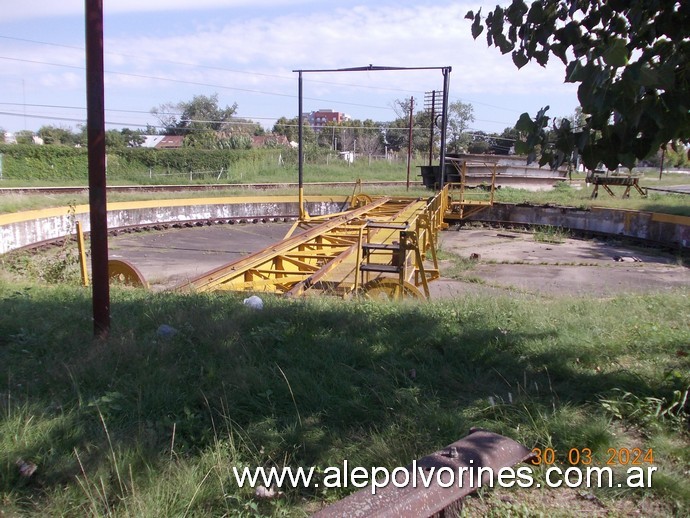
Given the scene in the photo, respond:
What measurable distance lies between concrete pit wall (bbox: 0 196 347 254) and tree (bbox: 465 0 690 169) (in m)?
10.3

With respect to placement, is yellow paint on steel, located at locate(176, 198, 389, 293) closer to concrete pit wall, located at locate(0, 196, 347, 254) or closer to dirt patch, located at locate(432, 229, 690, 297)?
dirt patch, located at locate(432, 229, 690, 297)

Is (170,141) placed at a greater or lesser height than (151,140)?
lesser

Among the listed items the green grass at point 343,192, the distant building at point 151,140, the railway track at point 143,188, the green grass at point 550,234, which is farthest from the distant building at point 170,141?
the green grass at point 550,234

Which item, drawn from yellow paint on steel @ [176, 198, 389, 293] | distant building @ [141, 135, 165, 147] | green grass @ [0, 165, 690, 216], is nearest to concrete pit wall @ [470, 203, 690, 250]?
green grass @ [0, 165, 690, 216]

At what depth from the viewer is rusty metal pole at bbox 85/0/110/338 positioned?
13.4ft

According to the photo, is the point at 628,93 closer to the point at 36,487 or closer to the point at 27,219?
the point at 36,487

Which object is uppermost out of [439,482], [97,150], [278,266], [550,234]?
[97,150]

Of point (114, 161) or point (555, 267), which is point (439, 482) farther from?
point (114, 161)

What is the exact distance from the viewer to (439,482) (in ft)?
7.22

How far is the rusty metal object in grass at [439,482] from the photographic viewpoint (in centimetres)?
203

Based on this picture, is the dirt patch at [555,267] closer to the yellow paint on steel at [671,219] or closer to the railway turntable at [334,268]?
the yellow paint on steel at [671,219]

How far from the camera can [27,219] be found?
1489cm

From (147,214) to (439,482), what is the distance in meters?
18.5

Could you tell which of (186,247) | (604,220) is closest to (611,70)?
(186,247)
